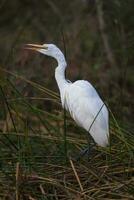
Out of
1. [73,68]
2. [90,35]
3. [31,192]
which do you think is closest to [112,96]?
[73,68]

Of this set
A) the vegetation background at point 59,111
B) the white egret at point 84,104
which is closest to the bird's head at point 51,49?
the white egret at point 84,104

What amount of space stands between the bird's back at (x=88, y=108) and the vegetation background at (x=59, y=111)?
91 millimetres

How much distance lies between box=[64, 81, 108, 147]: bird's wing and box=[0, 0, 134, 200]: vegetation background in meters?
0.10

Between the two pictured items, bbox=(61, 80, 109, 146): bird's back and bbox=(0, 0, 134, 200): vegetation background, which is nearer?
bbox=(0, 0, 134, 200): vegetation background

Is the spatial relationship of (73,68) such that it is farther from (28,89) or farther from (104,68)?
(28,89)

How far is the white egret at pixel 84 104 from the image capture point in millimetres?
5168

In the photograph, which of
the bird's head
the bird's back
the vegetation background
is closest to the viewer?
the vegetation background

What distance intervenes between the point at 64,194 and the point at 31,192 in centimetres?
21

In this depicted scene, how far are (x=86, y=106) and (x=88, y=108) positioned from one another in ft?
0.11

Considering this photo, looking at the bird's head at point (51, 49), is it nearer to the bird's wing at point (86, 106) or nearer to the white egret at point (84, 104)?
the white egret at point (84, 104)

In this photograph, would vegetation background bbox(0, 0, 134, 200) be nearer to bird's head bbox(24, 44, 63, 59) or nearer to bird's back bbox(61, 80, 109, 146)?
bird's back bbox(61, 80, 109, 146)

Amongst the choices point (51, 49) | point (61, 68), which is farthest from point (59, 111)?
point (51, 49)

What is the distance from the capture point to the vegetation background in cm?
462

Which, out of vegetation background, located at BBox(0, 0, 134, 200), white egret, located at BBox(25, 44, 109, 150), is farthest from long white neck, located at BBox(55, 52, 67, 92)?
vegetation background, located at BBox(0, 0, 134, 200)
